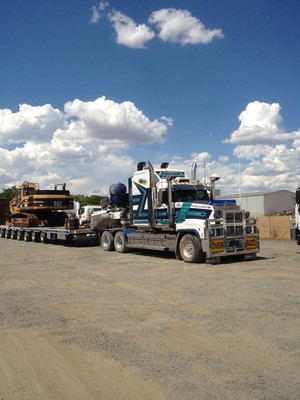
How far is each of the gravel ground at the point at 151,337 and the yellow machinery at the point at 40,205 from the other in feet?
48.1

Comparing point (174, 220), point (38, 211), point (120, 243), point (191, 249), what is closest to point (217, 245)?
point (191, 249)

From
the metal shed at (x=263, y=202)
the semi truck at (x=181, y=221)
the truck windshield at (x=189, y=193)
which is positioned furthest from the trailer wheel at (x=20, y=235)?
the metal shed at (x=263, y=202)

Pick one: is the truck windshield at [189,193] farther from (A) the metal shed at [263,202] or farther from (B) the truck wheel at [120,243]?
(A) the metal shed at [263,202]

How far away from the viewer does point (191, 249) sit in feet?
48.0

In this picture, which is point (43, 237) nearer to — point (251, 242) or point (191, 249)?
point (191, 249)

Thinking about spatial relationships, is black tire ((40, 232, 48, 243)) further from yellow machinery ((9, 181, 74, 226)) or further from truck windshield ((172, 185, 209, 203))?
truck windshield ((172, 185, 209, 203))

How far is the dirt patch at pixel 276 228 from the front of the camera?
88.6ft

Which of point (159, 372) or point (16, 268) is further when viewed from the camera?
point (16, 268)

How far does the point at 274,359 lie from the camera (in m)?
5.05

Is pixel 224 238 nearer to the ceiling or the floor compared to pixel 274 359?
nearer to the ceiling

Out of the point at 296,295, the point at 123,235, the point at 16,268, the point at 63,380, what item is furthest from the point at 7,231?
the point at 63,380

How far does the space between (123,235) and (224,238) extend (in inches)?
225

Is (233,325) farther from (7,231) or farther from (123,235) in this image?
(7,231)

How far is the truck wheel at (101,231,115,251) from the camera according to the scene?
64.3ft
